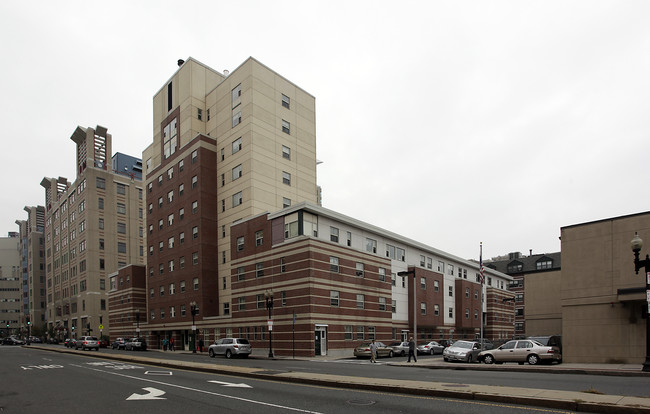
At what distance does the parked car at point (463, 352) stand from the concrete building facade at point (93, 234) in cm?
7818

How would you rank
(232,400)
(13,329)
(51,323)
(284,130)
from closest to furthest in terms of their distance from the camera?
(232,400) < (284,130) < (51,323) < (13,329)

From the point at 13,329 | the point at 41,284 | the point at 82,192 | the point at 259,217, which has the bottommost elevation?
the point at 13,329

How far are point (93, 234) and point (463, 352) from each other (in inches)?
3287

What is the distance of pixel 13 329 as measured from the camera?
502ft

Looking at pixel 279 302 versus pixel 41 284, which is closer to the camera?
pixel 279 302

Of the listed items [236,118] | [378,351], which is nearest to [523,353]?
[378,351]

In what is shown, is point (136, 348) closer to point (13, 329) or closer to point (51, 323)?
point (51, 323)

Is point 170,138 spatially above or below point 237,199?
above

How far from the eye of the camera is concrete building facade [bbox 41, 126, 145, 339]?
93625 mm

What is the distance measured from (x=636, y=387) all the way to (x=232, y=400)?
12505 mm

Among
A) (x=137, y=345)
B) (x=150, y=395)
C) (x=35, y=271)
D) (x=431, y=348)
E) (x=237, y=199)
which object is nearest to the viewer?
(x=150, y=395)

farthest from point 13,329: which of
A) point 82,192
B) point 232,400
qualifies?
point 232,400

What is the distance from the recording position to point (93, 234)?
94562 millimetres

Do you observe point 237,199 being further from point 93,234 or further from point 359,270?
point 93,234
